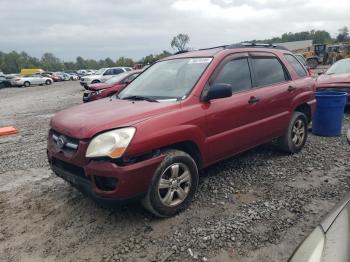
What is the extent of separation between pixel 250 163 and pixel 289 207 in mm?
1410

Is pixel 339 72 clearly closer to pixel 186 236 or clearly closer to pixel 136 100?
pixel 136 100

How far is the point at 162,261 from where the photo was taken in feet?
9.45

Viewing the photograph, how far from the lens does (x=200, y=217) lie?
11.6ft

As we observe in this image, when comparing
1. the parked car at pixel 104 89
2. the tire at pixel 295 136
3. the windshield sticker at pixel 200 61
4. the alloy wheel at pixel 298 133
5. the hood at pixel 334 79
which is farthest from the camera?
the parked car at pixel 104 89

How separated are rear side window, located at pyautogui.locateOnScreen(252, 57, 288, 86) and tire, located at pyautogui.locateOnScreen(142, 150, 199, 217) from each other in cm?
181

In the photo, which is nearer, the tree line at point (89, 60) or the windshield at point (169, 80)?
the windshield at point (169, 80)

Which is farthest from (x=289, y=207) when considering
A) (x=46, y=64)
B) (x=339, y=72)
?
(x=46, y=64)

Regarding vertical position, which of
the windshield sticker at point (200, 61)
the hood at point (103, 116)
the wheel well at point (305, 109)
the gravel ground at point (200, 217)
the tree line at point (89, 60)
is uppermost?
the tree line at point (89, 60)

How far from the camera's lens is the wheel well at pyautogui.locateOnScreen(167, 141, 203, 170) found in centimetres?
364

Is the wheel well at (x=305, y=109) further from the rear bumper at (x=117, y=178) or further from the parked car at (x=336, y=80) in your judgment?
the rear bumper at (x=117, y=178)

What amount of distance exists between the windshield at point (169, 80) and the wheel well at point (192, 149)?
0.55m

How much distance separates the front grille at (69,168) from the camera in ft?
11.0

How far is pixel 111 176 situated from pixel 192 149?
1079 mm

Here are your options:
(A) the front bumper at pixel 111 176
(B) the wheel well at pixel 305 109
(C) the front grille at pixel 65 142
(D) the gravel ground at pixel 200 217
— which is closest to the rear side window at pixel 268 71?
(B) the wheel well at pixel 305 109
